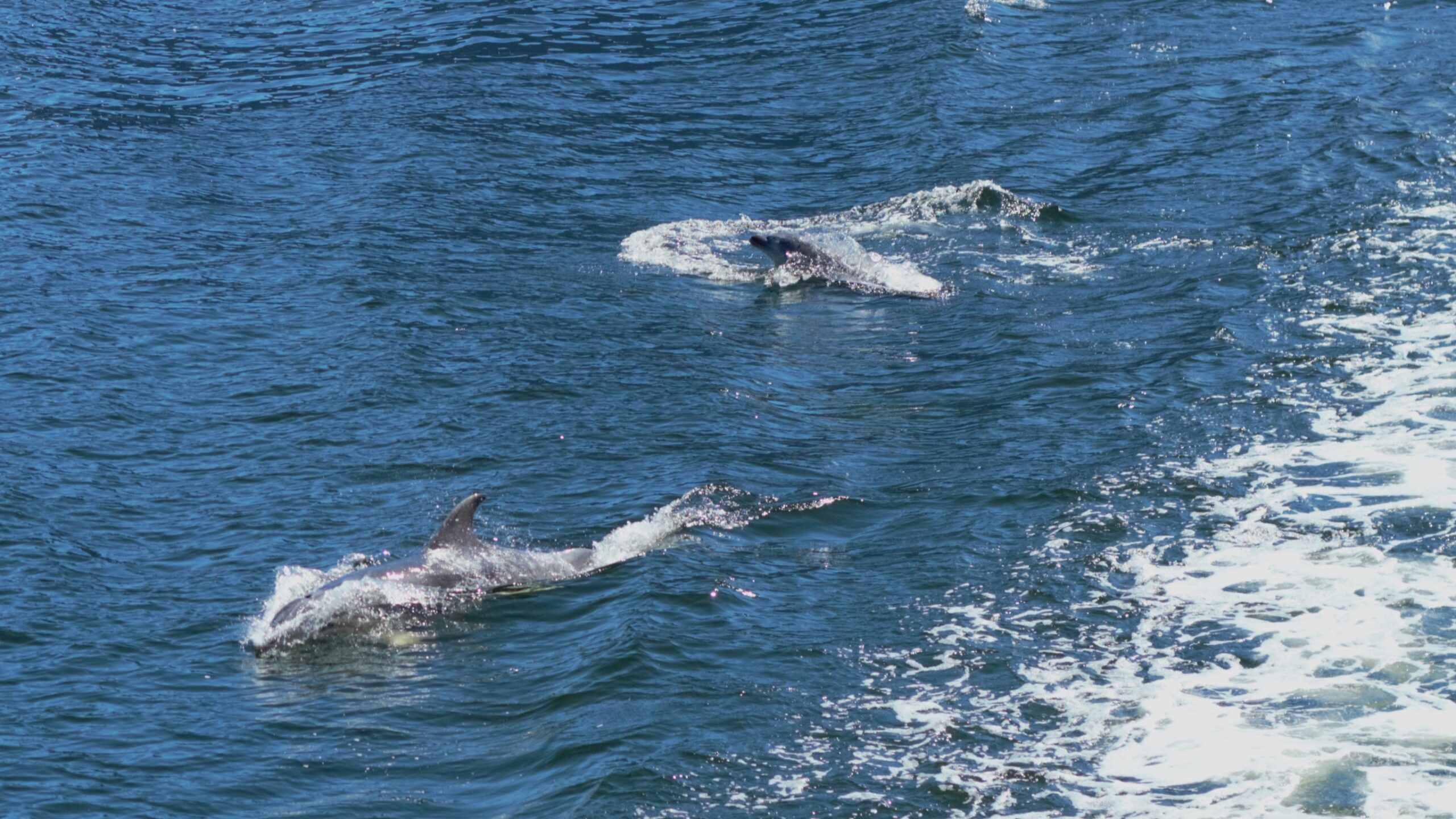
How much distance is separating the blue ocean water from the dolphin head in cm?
50

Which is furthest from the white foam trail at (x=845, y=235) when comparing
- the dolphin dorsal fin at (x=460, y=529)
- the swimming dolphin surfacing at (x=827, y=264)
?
the dolphin dorsal fin at (x=460, y=529)

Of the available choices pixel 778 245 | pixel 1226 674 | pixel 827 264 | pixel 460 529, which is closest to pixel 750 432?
pixel 460 529

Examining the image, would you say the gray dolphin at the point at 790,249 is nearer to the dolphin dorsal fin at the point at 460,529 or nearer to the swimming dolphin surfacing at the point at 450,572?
the swimming dolphin surfacing at the point at 450,572

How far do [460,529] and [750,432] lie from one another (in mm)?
4761

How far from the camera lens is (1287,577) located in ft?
50.8

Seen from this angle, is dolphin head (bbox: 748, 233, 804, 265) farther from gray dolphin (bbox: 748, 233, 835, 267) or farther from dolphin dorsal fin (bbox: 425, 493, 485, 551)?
dolphin dorsal fin (bbox: 425, 493, 485, 551)

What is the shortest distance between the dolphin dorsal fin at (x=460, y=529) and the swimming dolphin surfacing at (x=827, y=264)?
393 inches

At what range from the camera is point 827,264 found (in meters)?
24.7

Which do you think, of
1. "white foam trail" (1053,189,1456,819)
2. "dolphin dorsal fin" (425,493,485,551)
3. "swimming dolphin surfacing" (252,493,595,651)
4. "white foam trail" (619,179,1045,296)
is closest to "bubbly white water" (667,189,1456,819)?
"white foam trail" (1053,189,1456,819)

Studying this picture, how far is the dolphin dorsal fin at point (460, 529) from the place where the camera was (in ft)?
50.3

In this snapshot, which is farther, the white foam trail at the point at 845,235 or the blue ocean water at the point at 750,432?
the white foam trail at the point at 845,235

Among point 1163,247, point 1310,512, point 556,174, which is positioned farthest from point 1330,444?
point 556,174

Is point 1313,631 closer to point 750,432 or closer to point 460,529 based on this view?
point 750,432

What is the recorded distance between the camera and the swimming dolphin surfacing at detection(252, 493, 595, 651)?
49.0 feet
